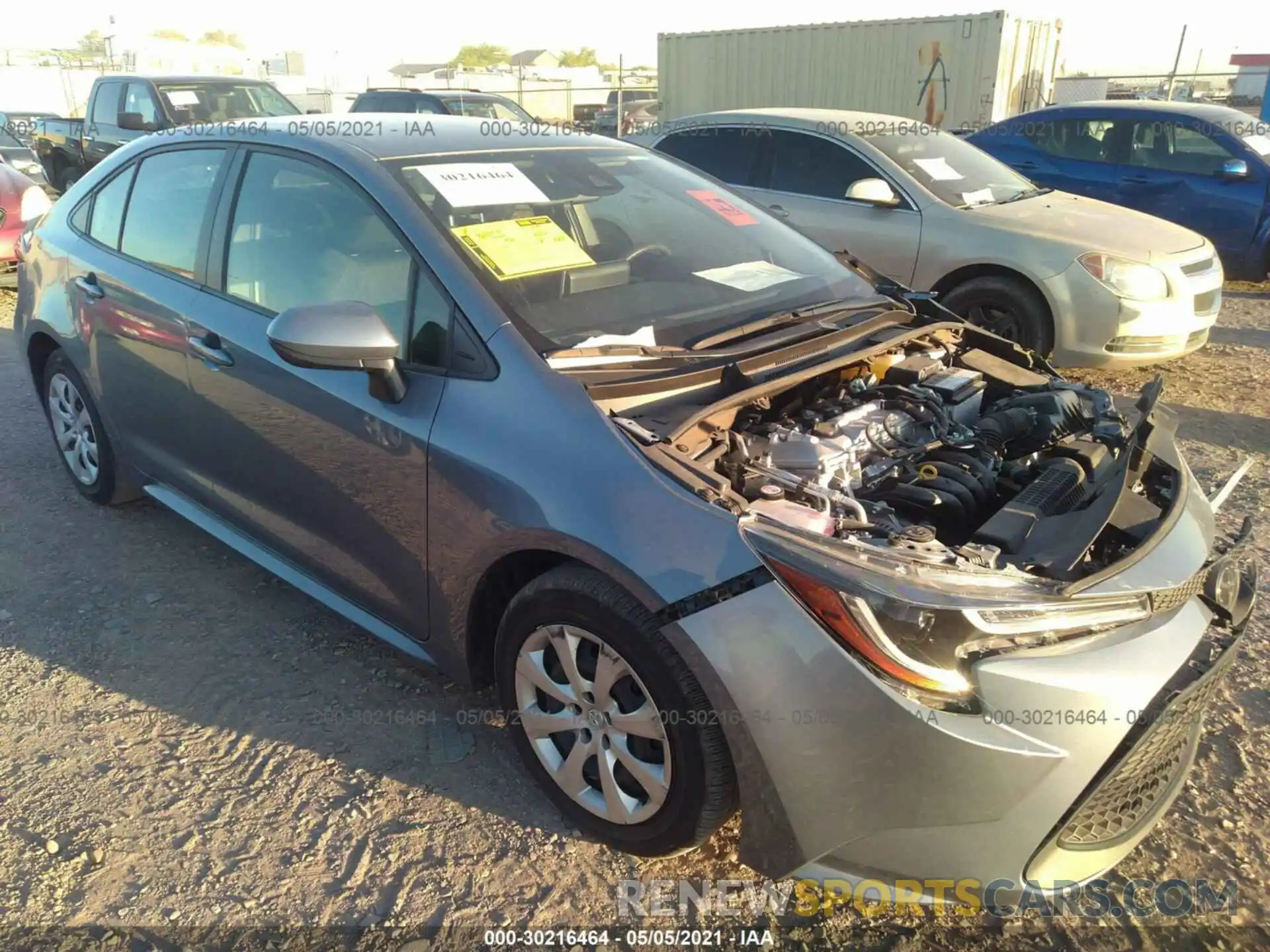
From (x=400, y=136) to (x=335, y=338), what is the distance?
3.44ft

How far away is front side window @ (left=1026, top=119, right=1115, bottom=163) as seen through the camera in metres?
9.00

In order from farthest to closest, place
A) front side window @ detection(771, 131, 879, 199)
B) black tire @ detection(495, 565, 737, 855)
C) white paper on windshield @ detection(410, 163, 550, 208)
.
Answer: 1. front side window @ detection(771, 131, 879, 199)
2. white paper on windshield @ detection(410, 163, 550, 208)
3. black tire @ detection(495, 565, 737, 855)

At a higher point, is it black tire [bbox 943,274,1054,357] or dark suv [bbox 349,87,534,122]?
dark suv [bbox 349,87,534,122]

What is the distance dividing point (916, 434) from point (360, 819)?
1891 millimetres

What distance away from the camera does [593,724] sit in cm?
232

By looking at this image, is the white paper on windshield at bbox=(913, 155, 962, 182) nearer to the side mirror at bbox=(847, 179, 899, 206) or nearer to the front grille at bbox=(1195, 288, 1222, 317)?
the side mirror at bbox=(847, 179, 899, 206)

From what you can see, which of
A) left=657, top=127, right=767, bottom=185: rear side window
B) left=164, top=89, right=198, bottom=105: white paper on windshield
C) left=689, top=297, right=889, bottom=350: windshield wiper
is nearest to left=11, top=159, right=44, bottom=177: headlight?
left=164, top=89, right=198, bottom=105: white paper on windshield

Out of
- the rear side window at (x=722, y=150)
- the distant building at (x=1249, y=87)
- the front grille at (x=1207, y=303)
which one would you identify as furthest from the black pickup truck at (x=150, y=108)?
the distant building at (x=1249, y=87)

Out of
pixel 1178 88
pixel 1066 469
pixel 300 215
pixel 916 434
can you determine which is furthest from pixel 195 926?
pixel 1178 88

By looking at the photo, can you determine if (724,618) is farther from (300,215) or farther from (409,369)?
(300,215)

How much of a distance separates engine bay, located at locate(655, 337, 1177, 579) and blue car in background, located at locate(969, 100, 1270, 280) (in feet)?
22.6

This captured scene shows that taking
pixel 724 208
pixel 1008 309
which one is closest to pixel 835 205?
pixel 1008 309

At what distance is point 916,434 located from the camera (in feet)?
9.26

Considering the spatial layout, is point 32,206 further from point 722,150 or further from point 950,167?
point 950,167
